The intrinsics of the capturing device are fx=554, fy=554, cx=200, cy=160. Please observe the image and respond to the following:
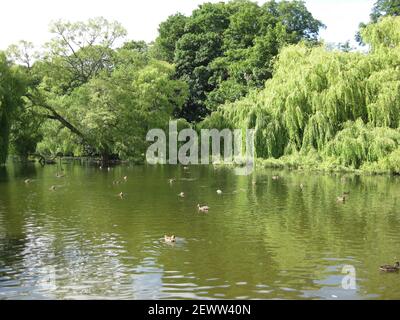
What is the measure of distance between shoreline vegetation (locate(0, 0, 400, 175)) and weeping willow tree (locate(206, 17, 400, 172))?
0.24 ft

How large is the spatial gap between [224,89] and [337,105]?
69.0 feet

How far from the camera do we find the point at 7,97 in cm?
3753

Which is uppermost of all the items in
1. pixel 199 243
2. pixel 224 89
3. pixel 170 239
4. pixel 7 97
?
pixel 224 89

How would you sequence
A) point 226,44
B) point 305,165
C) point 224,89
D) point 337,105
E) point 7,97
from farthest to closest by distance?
point 226,44 → point 224,89 → point 7,97 → point 305,165 → point 337,105

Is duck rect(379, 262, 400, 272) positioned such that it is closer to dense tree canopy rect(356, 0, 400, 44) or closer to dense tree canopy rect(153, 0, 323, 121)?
dense tree canopy rect(153, 0, 323, 121)

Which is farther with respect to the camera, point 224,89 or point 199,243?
point 224,89

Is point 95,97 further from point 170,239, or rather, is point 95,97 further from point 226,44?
point 170,239

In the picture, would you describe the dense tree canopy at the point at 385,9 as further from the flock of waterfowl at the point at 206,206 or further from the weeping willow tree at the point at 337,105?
the flock of waterfowl at the point at 206,206

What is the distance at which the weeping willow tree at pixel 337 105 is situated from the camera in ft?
110

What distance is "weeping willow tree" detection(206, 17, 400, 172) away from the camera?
3366cm

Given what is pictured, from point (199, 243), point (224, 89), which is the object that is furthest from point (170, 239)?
point (224, 89)

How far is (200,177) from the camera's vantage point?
3531 centimetres

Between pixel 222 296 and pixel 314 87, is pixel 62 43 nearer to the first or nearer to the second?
pixel 314 87

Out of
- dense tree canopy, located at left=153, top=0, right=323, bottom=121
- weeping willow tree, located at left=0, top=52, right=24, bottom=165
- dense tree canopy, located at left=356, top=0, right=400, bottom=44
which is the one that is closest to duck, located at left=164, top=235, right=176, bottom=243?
weeping willow tree, located at left=0, top=52, right=24, bottom=165
